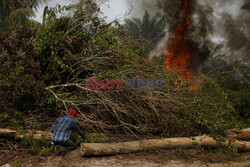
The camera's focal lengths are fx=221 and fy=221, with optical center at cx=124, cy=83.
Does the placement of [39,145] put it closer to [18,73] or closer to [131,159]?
[18,73]

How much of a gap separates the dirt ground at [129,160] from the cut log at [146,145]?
0.44 ft

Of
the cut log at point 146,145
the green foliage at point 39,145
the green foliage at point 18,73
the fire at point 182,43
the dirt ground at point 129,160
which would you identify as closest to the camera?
the dirt ground at point 129,160

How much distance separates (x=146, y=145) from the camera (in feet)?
20.1

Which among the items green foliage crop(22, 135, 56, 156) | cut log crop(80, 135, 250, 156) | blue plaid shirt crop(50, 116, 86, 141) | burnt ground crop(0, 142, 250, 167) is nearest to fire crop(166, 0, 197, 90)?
cut log crop(80, 135, 250, 156)

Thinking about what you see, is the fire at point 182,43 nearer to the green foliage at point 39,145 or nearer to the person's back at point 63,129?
the person's back at point 63,129

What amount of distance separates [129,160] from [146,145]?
2.58ft

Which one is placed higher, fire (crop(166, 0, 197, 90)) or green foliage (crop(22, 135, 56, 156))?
fire (crop(166, 0, 197, 90))

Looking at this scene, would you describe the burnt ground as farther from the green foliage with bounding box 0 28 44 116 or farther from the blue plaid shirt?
the green foliage with bounding box 0 28 44 116

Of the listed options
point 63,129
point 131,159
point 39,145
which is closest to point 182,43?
point 131,159

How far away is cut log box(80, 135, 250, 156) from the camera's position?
18.2 feet

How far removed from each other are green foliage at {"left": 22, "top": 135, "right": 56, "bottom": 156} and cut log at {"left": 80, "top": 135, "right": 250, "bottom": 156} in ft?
3.09

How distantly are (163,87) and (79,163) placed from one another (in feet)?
12.1

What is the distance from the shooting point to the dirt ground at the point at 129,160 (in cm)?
521

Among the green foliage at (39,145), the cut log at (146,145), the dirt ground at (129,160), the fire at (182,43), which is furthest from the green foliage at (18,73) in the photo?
the fire at (182,43)
